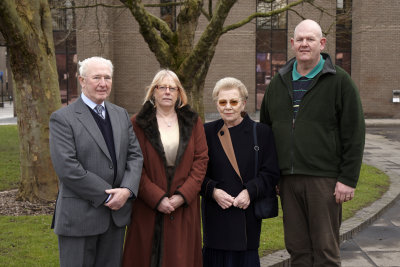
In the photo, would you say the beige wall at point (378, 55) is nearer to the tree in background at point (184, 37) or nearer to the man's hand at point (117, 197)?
the tree in background at point (184, 37)

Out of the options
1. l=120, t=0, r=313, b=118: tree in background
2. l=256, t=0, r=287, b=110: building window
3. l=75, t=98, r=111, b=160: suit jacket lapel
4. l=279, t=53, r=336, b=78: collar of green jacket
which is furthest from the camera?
l=256, t=0, r=287, b=110: building window

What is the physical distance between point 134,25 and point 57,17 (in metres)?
4.40

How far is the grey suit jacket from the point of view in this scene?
3174 millimetres

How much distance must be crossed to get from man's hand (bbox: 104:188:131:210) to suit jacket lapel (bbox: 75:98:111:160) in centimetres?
24

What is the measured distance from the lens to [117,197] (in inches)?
129

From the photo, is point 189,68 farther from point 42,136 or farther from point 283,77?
point 283,77

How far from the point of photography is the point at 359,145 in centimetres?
358

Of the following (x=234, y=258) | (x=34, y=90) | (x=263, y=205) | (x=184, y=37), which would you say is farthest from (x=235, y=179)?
(x=184, y=37)

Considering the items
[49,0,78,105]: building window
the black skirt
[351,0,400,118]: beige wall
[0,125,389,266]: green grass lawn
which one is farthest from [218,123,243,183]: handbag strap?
[49,0,78,105]: building window

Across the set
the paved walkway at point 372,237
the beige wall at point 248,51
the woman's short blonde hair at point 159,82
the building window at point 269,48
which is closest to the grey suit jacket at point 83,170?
the woman's short blonde hair at point 159,82

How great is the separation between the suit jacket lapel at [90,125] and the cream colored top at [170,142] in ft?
1.58

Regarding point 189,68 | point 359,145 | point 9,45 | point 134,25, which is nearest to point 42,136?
point 9,45

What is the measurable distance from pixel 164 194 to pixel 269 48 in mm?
25611

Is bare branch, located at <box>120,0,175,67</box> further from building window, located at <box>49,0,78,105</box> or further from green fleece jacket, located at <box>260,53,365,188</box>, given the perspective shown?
building window, located at <box>49,0,78,105</box>
